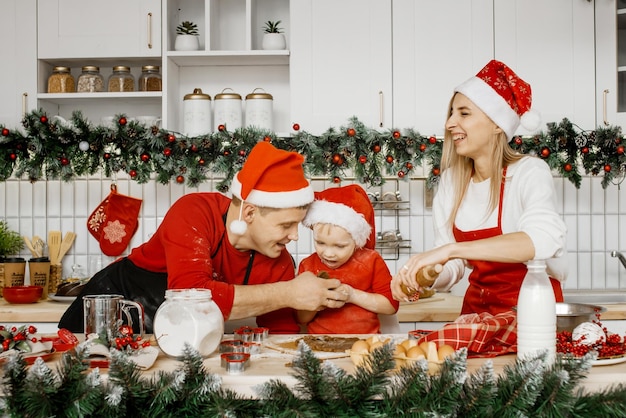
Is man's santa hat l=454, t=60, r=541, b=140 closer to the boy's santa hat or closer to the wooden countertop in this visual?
the boy's santa hat

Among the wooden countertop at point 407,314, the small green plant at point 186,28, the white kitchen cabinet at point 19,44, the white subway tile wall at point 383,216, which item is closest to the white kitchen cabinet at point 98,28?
the white kitchen cabinet at point 19,44

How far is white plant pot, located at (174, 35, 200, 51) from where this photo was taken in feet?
11.1

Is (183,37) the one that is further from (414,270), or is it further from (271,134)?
(414,270)

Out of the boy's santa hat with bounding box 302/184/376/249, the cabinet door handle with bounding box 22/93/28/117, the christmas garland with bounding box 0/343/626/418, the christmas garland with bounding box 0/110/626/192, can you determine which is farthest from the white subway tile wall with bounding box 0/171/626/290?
the christmas garland with bounding box 0/343/626/418

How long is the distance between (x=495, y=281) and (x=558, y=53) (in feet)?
5.25

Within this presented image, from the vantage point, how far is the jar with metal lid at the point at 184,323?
5.01 feet

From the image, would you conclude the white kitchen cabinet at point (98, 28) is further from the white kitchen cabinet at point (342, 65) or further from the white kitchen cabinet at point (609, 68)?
the white kitchen cabinet at point (609, 68)

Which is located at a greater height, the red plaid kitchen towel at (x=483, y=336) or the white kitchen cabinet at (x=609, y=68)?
the white kitchen cabinet at (x=609, y=68)

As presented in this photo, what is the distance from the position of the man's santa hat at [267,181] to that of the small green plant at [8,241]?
1.97m

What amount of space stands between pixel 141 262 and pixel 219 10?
177 cm

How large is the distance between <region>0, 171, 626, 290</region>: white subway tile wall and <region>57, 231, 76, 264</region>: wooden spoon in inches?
1.8

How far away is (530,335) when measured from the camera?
1.41m

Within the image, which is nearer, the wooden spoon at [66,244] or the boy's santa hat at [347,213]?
the boy's santa hat at [347,213]

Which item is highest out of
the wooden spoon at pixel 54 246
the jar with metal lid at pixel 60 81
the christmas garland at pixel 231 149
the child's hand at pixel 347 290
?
the jar with metal lid at pixel 60 81
